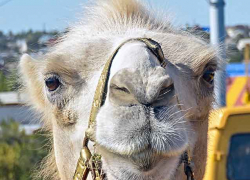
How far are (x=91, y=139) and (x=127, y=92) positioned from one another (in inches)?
16.3

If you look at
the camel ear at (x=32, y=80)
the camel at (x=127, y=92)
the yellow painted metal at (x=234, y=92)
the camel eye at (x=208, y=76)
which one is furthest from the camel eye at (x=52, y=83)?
the yellow painted metal at (x=234, y=92)

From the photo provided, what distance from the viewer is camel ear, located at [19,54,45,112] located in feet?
14.7

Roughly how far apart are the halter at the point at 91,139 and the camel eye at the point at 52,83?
0.46 meters

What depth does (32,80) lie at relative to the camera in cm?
459

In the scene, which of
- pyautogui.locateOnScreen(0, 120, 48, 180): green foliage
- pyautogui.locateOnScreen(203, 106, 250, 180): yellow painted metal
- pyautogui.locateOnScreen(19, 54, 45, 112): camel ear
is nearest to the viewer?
pyautogui.locateOnScreen(19, 54, 45, 112): camel ear

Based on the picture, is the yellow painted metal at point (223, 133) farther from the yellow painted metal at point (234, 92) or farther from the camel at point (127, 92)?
the yellow painted metal at point (234, 92)

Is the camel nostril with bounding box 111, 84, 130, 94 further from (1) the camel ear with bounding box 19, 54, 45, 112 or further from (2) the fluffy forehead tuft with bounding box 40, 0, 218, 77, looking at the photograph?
(1) the camel ear with bounding box 19, 54, 45, 112

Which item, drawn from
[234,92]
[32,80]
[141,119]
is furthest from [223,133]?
[141,119]

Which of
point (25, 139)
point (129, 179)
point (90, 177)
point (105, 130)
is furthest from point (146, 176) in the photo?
point (25, 139)

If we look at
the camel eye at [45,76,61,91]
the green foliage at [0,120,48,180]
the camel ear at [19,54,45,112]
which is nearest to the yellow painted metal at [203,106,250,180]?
the green foliage at [0,120,48,180]

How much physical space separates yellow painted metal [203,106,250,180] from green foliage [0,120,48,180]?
2.71m

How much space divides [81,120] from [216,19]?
5594mm

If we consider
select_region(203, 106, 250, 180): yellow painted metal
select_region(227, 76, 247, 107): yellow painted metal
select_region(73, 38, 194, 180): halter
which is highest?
select_region(73, 38, 194, 180): halter

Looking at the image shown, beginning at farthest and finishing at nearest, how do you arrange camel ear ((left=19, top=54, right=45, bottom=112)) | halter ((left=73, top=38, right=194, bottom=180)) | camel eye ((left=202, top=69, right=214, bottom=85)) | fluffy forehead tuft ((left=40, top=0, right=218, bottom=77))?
camel ear ((left=19, top=54, right=45, bottom=112)) < camel eye ((left=202, top=69, right=214, bottom=85)) < fluffy forehead tuft ((left=40, top=0, right=218, bottom=77)) < halter ((left=73, top=38, right=194, bottom=180))
